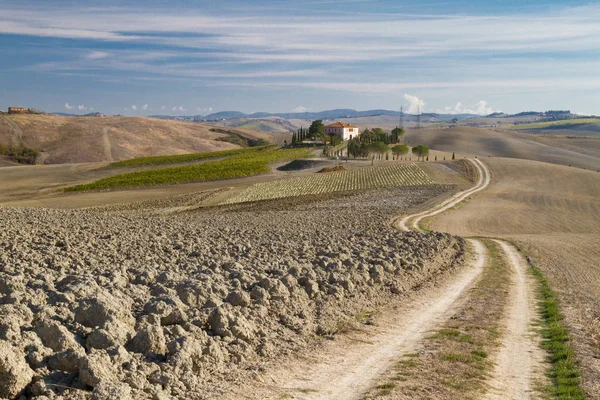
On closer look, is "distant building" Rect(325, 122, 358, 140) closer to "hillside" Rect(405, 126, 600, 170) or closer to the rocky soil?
"hillside" Rect(405, 126, 600, 170)

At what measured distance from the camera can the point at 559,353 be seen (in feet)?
40.4

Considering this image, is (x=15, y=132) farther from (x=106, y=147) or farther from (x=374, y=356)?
(x=374, y=356)

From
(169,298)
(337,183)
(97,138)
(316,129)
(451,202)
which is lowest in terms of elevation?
(451,202)

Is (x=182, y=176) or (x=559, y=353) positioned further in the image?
(x=182, y=176)

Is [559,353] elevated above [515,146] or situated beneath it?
situated beneath

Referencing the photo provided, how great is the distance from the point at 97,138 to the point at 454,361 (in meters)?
160

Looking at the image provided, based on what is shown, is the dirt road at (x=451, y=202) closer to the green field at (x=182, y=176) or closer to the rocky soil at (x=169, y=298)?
the rocky soil at (x=169, y=298)

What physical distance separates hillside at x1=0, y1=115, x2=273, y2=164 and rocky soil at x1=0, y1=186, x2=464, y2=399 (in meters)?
124

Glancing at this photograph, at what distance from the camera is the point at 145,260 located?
60.6ft

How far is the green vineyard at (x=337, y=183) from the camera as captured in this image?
67.8 m

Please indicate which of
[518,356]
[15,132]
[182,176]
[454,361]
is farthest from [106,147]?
[454,361]

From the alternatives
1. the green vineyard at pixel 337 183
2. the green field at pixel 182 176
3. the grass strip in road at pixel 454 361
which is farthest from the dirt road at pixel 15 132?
the grass strip in road at pixel 454 361

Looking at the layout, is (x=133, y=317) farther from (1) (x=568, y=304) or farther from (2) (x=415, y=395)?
(1) (x=568, y=304)

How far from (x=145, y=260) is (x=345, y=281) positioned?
6.54m
